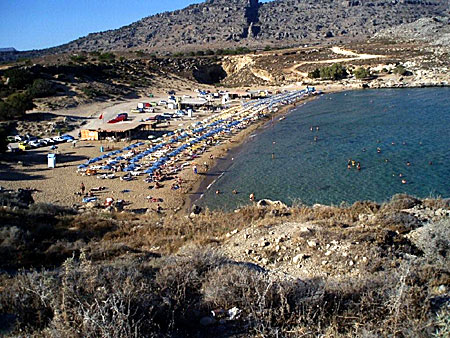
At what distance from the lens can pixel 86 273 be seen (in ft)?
18.5

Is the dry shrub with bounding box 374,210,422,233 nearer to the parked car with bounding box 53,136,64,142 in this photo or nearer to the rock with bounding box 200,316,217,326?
the rock with bounding box 200,316,217,326

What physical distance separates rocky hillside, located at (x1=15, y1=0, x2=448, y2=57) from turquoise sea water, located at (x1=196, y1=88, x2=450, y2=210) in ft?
265

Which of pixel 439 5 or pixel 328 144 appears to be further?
pixel 439 5

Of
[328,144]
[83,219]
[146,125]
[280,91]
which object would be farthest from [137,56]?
[83,219]

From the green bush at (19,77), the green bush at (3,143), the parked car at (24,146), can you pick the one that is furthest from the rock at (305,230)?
the green bush at (19,77)

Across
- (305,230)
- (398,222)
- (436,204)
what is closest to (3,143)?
(305,230)

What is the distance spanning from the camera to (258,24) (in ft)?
466

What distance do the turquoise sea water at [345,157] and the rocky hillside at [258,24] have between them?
265 ft

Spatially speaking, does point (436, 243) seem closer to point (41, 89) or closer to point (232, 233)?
point (232, 233)

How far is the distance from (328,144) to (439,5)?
140m

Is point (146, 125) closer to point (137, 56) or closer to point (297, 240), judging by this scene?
point (297, 240)

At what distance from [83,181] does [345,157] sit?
17429 millimetres

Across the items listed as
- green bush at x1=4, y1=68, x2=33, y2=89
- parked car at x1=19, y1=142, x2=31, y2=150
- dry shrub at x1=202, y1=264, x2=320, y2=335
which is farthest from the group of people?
green bush at x1=4, y1=68, x2=33, y2=89

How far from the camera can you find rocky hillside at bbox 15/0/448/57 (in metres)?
124
